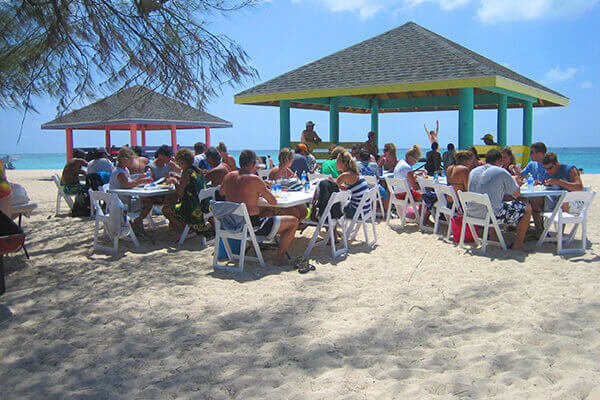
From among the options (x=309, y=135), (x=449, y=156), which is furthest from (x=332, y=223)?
(x=309, y=135)

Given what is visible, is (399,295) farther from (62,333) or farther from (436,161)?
(436,161)

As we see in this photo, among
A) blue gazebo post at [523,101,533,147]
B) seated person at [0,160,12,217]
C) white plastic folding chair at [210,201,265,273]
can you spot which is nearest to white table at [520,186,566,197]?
white plastic folding chair at [210,201,265,273]

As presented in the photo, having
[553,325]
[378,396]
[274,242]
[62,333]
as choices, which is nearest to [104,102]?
[274,242]

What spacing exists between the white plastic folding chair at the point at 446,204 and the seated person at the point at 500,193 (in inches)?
15.4

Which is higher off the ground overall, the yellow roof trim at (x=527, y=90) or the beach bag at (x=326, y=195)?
the yellow roof trim at (x=527, y=90)

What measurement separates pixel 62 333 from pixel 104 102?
335cm

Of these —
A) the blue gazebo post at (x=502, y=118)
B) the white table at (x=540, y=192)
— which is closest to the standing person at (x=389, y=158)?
the white table at (x=540, y=192)

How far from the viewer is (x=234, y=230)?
15.5 ft

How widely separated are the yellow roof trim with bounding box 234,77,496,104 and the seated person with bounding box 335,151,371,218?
4295mm

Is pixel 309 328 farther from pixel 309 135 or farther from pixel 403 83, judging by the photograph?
pixel 309 135

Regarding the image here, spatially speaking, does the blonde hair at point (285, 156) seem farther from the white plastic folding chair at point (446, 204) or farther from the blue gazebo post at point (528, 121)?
the blue gazebo post at point (528, 121)

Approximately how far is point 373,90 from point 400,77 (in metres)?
0.62

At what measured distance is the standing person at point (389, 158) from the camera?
8117 mm

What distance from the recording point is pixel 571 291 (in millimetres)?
3865
